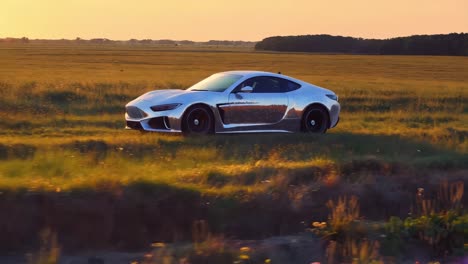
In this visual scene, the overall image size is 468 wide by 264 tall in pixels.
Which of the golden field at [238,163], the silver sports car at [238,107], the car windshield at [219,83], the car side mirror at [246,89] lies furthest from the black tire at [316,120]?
the car windshield at [219,83]

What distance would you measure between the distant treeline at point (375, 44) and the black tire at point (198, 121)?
74.1m

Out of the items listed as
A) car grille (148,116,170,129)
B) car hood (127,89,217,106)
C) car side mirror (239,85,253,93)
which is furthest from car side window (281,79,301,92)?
car grille (148,116,170,129)

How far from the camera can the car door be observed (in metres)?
13.0

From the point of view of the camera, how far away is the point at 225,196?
325 inches

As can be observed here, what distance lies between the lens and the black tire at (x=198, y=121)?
1266cm

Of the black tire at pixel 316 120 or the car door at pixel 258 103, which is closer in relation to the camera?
the car door at pixel 258 103

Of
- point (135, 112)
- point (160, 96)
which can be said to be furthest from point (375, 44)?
point (135, 112)

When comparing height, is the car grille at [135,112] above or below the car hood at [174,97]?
below

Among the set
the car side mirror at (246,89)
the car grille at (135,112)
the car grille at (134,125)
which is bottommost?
the car grille at (134,125)

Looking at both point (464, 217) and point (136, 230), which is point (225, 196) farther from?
point (464, 217)

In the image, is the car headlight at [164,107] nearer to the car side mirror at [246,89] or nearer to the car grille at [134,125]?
the car grille at [134,125]

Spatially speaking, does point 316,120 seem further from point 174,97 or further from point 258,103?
point 174,97

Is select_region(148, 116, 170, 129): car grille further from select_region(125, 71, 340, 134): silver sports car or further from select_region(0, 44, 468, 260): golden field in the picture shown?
select_region(0, 44, 468, 260): golden field

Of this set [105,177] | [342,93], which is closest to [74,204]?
[105,177]
